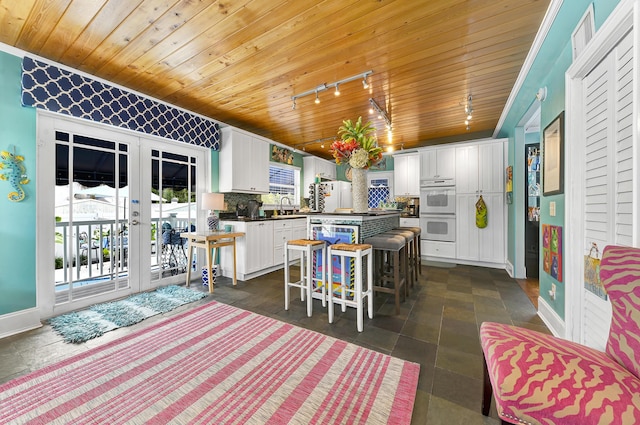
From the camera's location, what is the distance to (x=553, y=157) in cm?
220

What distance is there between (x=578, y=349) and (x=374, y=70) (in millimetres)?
2728

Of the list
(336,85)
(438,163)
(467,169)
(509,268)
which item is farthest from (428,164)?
(336,85)

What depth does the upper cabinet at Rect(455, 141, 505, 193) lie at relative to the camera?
4.34 m

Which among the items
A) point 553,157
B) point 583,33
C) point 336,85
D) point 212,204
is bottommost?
point 212,204

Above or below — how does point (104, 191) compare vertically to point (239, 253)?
above

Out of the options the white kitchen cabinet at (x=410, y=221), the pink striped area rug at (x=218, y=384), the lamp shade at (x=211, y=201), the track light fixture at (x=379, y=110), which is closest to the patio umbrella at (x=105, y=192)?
the lamp shade at (x=211, y=201)

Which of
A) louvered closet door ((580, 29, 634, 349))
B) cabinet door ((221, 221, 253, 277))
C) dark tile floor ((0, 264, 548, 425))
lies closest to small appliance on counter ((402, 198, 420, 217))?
dark tile floor ((0, 264, 548, 425))

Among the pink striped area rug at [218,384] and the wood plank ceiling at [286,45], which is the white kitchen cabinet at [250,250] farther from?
the wood plank ceiling at [286,45]

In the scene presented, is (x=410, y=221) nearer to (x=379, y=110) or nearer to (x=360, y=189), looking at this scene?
(x=379, y=110)

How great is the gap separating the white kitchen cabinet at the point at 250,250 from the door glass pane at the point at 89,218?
50.8 inches

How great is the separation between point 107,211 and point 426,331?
3826mm

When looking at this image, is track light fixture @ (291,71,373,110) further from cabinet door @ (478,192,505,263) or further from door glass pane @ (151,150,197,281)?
cabinet door @ (478,192,505,263)

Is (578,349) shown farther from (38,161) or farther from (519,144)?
(38,161)

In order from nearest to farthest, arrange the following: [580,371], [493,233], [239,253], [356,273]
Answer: [580,371] < [356,273] < [239,253] < [493,233]
